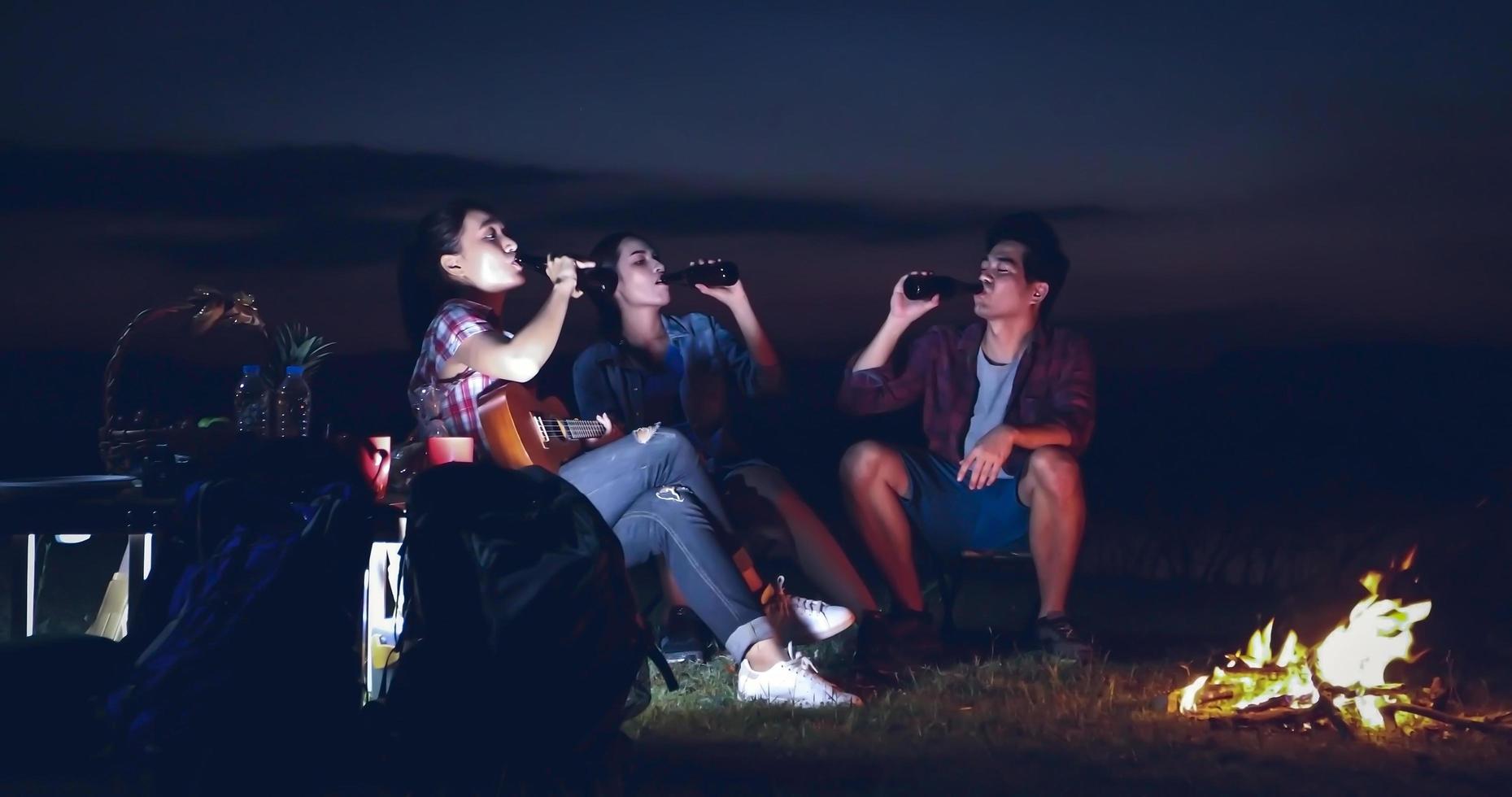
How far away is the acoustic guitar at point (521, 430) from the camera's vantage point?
349 centimetres

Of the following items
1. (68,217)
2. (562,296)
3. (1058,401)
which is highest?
(68,217)

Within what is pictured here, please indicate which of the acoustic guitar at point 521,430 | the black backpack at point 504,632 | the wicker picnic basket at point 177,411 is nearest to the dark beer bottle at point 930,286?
the acoustic guitar at point 521,430

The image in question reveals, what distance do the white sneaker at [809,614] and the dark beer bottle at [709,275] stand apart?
891mm

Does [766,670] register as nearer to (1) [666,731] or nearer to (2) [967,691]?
(1) [666,731]

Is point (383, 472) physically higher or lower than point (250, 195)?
lower

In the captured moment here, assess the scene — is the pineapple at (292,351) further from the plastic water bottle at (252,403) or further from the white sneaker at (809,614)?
the white sneaker at (809,614)

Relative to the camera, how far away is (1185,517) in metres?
6.79

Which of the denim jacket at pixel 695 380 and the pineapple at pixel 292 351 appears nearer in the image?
the pineapple at pixel 292 351

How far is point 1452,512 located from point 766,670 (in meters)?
1.69

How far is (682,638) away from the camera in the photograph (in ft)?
13.3

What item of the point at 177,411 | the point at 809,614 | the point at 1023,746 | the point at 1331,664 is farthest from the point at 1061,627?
the point at 177,411

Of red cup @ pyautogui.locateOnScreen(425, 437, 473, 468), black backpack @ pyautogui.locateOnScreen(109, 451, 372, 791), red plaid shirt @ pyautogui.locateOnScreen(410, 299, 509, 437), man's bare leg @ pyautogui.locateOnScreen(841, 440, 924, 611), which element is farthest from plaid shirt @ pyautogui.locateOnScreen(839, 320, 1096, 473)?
black backpack @ pyautogui.locateOnScreen(109, 451, 372, 791)

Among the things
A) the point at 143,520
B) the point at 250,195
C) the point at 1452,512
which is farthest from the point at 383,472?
the point at 250,195

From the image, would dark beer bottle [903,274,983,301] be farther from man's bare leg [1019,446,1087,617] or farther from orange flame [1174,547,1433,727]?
orange flame [1174,547,1433,727]
